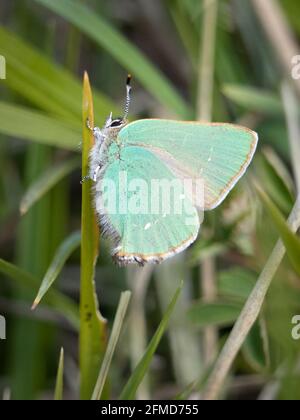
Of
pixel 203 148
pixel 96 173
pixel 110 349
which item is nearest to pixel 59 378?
pixel 110 349

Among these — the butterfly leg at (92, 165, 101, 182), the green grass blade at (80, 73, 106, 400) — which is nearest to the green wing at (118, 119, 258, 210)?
the butterfly leg at (92, 165, 101, 182)

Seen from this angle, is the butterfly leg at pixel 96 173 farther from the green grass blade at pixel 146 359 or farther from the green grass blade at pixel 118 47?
the green grass blade at pixel 118 47

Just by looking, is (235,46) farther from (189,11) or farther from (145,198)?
(145,198)

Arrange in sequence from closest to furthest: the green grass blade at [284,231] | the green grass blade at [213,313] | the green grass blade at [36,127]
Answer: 1. the green grass blade at [284,231]
2. the green grass blade at [213,313]
3. the green grass blade at [36,127]

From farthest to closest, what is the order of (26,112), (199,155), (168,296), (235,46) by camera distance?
(235,46) → (168,296) → (26,112) → (199,155)

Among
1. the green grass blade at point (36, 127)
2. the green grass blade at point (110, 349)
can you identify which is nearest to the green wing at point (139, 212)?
the green grass blade at point (110, 349)
